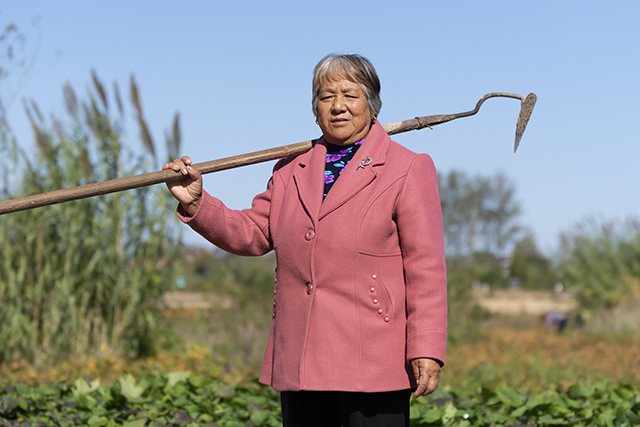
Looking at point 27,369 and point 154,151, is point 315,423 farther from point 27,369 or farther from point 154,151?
point 154,151

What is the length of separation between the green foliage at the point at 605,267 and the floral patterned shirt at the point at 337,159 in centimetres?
1050

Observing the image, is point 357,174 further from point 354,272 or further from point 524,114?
point 524,114

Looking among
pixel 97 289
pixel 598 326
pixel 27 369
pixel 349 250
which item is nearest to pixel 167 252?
pixel 97 289

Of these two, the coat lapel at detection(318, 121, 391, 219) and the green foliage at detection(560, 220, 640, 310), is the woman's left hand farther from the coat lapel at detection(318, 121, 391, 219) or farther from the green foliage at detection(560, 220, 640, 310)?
the green foliage at detection(560, 220, 640, 310)

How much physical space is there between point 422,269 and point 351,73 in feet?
2.45

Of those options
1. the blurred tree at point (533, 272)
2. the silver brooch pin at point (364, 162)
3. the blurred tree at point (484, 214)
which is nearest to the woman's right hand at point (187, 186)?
the silver brooch pin at point (364, 162)

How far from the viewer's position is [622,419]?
3.32 m

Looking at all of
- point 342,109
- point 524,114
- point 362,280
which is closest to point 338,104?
point 342,109

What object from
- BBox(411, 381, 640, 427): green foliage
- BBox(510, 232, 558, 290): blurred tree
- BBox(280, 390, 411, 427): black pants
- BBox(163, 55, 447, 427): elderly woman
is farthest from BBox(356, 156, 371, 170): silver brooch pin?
BBox(510, 232, 558, 290): blurred tree

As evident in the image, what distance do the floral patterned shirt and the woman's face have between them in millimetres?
66

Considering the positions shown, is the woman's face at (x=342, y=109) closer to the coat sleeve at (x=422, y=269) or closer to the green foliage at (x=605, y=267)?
the coat sleeve at (x=422, y=269)

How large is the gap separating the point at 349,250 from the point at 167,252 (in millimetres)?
4637

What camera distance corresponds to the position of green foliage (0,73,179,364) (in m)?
5.95

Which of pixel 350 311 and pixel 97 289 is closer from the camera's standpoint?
pixel 350 311
